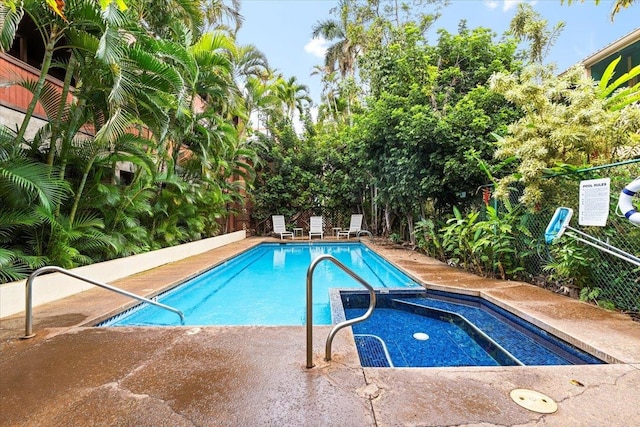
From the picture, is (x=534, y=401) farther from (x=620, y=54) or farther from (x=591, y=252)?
(x=620, y=54)

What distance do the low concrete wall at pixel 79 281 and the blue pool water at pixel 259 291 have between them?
1.12m

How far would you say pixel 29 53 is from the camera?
7656 millimetres

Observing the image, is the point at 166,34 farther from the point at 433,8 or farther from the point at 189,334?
the point at 433,8

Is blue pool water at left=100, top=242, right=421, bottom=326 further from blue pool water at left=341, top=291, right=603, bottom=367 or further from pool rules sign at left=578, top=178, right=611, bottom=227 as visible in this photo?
pool rules sign at left=578, top=178, right=611, bottom=227

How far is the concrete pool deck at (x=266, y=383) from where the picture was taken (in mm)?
1786

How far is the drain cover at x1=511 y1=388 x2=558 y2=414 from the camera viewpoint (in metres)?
1.85

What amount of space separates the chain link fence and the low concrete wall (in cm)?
697

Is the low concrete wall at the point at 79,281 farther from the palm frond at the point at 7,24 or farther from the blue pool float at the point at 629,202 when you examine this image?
the blue pool float at the point at 629,202

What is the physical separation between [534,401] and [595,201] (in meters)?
2.77

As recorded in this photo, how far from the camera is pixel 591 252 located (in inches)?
155

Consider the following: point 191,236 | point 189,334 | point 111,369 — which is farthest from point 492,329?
point 191,236

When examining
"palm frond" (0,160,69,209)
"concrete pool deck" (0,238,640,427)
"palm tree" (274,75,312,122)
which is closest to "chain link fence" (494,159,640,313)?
"concrete pool deck" (0,238,640,427)

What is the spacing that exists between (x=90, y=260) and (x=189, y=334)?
11.0 feet

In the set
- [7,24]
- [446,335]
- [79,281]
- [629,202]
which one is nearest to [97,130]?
[7,24]
